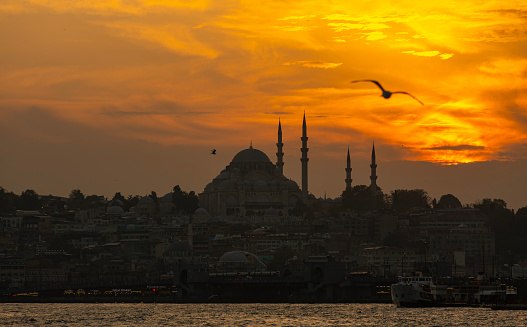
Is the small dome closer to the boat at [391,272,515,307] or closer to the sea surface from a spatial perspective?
Result: the sea surface

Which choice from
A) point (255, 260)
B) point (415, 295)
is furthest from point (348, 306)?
point (255, 260)

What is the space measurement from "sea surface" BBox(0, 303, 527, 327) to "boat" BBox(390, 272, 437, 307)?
1.21 metres

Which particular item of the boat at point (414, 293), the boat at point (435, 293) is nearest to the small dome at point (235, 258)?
the boat at point (435, 293)

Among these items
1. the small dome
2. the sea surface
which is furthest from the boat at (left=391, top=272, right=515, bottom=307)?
the small dome

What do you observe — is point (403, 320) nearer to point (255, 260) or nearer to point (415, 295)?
point (415, 295)

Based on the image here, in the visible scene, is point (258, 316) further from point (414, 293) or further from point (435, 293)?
point (435, 293)

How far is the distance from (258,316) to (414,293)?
15198 millimetres

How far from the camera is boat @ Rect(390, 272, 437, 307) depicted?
4382 inches

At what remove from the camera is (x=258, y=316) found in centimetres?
10181

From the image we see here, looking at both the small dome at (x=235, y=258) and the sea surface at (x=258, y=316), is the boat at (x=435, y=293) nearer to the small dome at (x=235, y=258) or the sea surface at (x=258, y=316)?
the sea surface at (x=258, y=316)

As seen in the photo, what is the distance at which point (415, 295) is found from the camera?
365 feet

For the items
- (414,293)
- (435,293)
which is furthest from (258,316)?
(435,293)

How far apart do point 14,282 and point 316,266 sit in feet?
164

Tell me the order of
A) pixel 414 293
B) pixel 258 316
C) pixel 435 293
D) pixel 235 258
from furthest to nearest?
1. pixel 235 258
2. pixel 435 293
3. pixel 414 293
4. pixel 258 316
